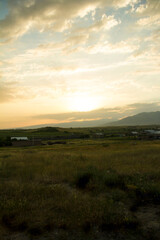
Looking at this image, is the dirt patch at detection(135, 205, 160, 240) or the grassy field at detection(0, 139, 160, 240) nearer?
the dirt patch at detection(135, 205, 160, 240)

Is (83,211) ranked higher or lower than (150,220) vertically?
higher

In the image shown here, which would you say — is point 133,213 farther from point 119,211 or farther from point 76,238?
point 76,238

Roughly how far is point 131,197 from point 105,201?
161cm

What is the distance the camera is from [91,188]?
9.30 m

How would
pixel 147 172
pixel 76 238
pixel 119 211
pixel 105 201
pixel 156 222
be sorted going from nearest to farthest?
1. pixel 76 238
2. pixel 156 222
3. pixel 119 211
4. pixel 105 201
5. pixel 147 172

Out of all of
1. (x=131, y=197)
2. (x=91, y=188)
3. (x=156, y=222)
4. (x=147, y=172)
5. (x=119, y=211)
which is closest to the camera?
(x=156, y=222)

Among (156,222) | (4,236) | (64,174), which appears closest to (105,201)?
(156,222)

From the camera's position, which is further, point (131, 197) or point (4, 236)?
point (131, 197)

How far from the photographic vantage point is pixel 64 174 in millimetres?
12406

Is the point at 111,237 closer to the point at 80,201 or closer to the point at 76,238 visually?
the point at 76,238

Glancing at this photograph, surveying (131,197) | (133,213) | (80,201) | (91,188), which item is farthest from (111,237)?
(91,188)

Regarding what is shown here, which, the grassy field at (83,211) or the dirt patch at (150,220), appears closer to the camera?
the dirt patch at (150,220)

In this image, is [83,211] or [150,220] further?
[83,211]

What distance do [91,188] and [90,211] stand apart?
2.94m
